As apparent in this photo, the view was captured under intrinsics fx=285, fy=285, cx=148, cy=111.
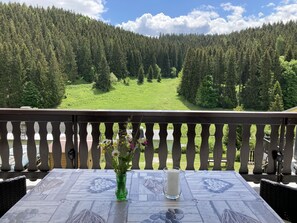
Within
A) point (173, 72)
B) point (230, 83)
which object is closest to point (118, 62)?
point (173, 72)

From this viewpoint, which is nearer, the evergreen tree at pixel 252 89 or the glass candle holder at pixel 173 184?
the glass candle holder at pixel 173 184

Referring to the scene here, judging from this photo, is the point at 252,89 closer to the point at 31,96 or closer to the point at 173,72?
the point at 173,72

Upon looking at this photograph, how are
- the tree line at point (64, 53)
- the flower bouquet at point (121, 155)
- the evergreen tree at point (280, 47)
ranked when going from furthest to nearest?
1. the evergreen tree at point (280, 47)
2. the tree line at point (64, 53)
3. the flower bouquet at point (121, 155)

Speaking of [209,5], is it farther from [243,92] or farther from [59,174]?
[59,174]

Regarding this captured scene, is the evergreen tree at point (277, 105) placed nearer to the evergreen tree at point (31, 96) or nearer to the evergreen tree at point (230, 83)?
the evergreen tree at point (230, 83)

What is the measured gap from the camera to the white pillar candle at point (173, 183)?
150 centimetres

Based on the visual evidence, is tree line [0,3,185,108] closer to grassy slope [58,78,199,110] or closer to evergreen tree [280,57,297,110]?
grassy slope [58,78,199,110]

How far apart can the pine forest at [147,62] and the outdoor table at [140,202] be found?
2370mm

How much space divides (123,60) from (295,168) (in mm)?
3524

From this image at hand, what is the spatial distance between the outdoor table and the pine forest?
2.37m

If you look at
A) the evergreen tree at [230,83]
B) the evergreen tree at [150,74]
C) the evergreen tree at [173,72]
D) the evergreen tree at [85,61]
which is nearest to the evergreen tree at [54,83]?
the evergreen tree at [85,61]

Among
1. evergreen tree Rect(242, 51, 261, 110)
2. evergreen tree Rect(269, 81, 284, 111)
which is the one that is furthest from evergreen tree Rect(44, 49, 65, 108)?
evergreen tree Rect(269, 81, 284, 111)

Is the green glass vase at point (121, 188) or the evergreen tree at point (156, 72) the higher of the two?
the evergreen tree at point (156, 72)

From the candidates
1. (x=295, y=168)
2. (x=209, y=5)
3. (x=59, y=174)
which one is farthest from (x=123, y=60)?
(x=59, y=174)
